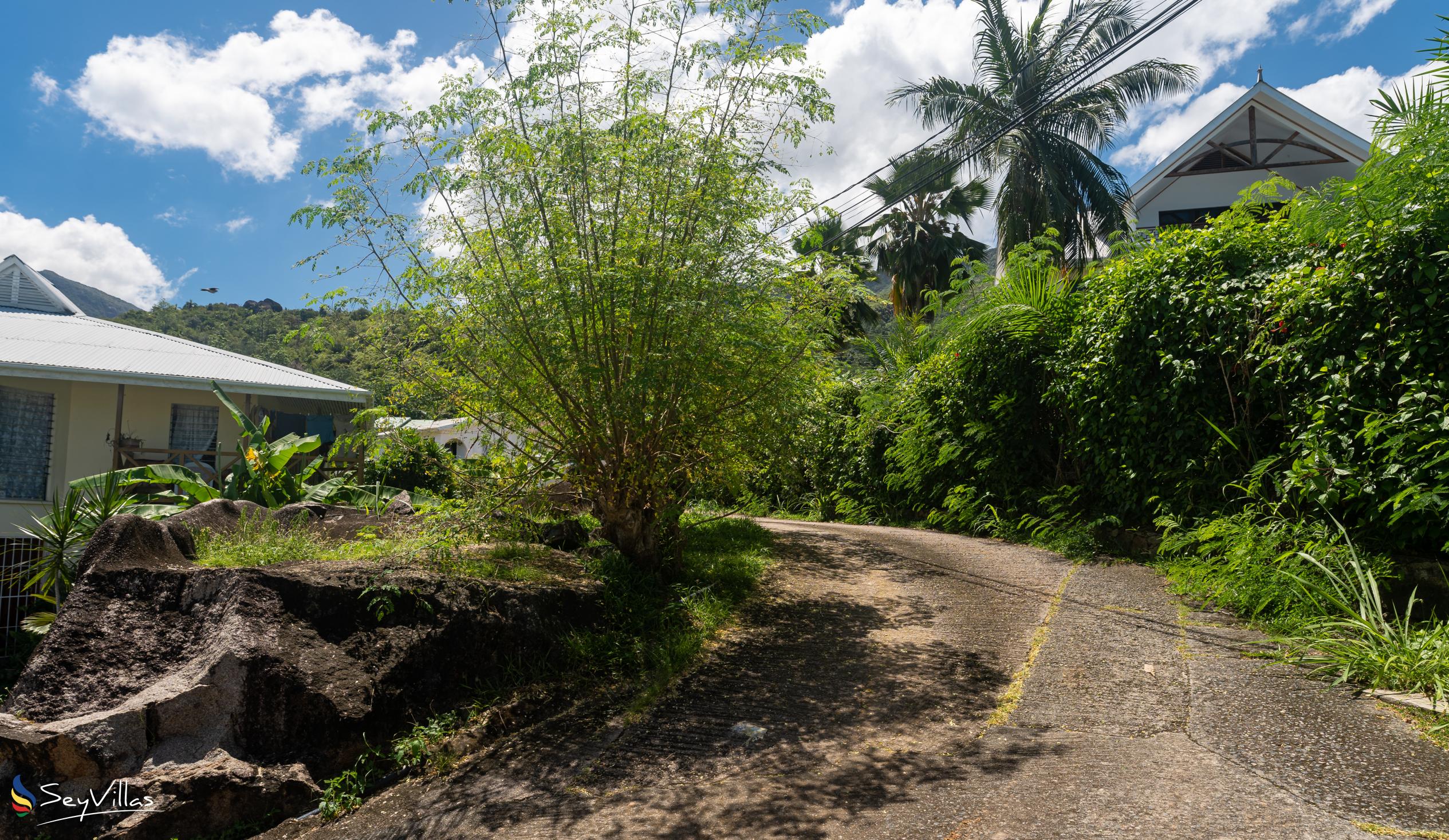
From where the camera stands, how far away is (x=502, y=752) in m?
4.87

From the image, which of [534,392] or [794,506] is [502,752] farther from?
[794,506]

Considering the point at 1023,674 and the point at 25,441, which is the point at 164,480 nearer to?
the point at 25,441

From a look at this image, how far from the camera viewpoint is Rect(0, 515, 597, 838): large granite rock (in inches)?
167

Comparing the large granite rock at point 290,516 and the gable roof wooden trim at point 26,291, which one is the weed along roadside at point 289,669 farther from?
the gable roof wooden trim at point 26,291

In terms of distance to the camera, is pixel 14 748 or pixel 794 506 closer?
pixel 14 748

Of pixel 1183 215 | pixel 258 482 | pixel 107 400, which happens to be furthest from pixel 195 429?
pixel 1183 215

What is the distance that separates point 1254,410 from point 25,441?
1615cm

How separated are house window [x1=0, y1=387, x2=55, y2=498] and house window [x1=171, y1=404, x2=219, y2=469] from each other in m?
1.75

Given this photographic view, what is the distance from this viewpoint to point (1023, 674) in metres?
5.30

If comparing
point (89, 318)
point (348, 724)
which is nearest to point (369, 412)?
point (348, 724)

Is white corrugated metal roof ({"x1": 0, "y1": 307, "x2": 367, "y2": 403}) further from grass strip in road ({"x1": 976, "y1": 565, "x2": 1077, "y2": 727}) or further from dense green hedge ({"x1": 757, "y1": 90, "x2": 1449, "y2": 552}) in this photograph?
grass strip in road ({"x1": 976, "y1": 565, "x2": 1077, "y2": 727})

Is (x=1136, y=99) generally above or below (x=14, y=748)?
above

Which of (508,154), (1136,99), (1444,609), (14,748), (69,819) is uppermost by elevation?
(1136,99)

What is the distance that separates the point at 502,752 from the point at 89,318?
1756 cm
